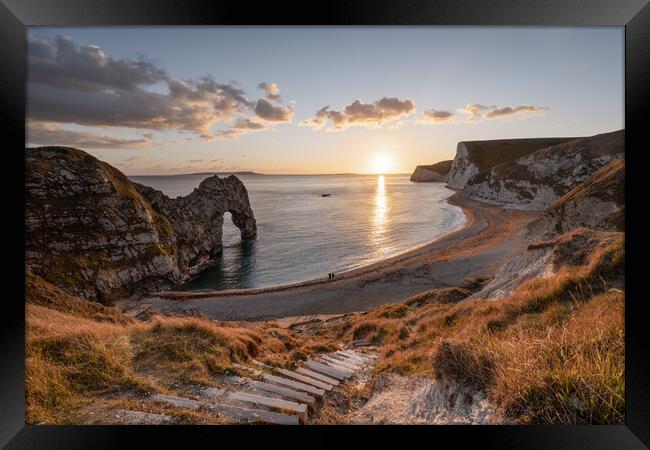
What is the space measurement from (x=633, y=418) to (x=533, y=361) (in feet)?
5.48

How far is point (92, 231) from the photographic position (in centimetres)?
1811

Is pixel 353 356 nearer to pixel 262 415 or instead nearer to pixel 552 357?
pixel 262 415

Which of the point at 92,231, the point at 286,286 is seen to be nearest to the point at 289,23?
the point at 286,286

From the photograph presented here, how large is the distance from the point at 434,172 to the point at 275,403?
133175 millimetres

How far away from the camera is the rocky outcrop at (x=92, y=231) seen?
16.1 m

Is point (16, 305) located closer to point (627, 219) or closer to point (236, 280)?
point (627, 219)

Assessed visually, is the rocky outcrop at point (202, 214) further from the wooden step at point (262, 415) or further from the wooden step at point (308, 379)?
the wooden step at point (262, 415)

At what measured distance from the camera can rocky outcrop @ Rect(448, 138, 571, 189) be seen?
72375 millimetres

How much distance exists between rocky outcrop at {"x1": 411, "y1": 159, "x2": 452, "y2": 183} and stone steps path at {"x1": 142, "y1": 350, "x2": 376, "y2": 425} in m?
121

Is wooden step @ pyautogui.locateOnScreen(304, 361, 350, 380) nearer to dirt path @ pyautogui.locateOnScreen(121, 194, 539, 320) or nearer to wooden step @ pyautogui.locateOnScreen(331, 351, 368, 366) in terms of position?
wooden step @ pyautogui.locateOnScreen(331, 351, 368, 366)

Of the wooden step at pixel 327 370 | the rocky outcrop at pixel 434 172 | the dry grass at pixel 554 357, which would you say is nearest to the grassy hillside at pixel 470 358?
the dry grass at pixel 554 357

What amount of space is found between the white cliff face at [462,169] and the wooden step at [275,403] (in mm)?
81072

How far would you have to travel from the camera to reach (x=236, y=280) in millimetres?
25047

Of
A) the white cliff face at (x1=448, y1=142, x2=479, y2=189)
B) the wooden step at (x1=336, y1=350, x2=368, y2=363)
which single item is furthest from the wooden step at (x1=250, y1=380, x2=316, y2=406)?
the white cliff face at (x1=448, y1=142, x2=479, y2=189)
